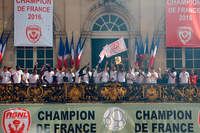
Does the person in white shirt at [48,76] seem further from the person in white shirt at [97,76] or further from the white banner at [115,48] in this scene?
the white banner at [115,48]

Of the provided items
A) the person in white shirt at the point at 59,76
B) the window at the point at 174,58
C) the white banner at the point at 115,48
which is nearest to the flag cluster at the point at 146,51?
the window at the point at 174,58

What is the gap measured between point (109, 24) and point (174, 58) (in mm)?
4042

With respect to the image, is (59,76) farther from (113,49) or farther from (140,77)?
(140,77)

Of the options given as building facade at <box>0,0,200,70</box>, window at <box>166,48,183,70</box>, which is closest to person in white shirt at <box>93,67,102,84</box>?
building facade at <box>0,0,200,70</box>

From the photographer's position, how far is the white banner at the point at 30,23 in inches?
922

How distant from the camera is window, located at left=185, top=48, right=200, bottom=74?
80.7 feet

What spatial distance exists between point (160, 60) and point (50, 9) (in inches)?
256

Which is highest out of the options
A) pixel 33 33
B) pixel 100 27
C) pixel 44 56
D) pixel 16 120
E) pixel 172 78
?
pixel 100 27

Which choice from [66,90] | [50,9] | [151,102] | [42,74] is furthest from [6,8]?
[151,102]

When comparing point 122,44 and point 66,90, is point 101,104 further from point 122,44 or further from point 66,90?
point 122,44

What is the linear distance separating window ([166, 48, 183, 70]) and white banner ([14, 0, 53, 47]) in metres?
6.77

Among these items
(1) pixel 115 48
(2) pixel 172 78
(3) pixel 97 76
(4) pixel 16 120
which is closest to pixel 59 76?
(3) pixel 97 76

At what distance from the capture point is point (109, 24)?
24.6m

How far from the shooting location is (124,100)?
1675cm
